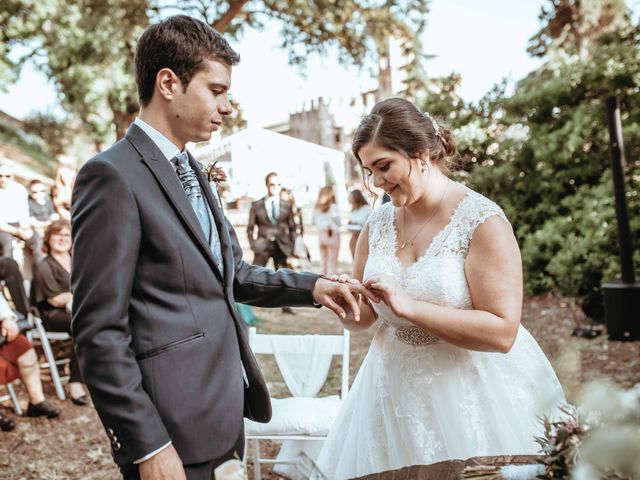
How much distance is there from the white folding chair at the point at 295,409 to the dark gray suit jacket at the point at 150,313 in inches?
65.9

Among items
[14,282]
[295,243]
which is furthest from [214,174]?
[295,243]

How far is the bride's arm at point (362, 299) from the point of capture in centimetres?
246

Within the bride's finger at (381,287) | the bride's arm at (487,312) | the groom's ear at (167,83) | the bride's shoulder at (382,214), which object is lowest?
the bride's arm at (487,312)

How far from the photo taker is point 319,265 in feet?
49.0

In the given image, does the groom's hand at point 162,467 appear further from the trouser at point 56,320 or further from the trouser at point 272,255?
the trouser at point 272,255

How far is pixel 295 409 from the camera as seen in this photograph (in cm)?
363

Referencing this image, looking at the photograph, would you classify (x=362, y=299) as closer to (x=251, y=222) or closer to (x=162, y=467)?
(x=162, y=467)

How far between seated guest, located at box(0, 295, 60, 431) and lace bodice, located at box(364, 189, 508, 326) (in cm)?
400

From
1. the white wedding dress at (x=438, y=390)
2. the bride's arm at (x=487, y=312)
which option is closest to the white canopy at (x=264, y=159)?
the white wedding dress at (x=438, y=390)

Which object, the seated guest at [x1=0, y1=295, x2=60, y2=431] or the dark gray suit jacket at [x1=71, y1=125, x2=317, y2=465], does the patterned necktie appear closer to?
the dark gray suit jacket at [x1=71, y1=125, x2=317, y2=465]

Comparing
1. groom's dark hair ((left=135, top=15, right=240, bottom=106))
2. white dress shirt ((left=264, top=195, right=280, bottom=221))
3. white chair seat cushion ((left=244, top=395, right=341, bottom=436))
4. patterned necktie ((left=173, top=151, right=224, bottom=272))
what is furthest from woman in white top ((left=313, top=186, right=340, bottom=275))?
groom's dark hair ((left=135, top=15, right=240, bottom=106))

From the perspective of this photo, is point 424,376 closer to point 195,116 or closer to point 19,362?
point 195,116

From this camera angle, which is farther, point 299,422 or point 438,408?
point 299,422

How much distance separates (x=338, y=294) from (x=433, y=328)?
35 centimetres
